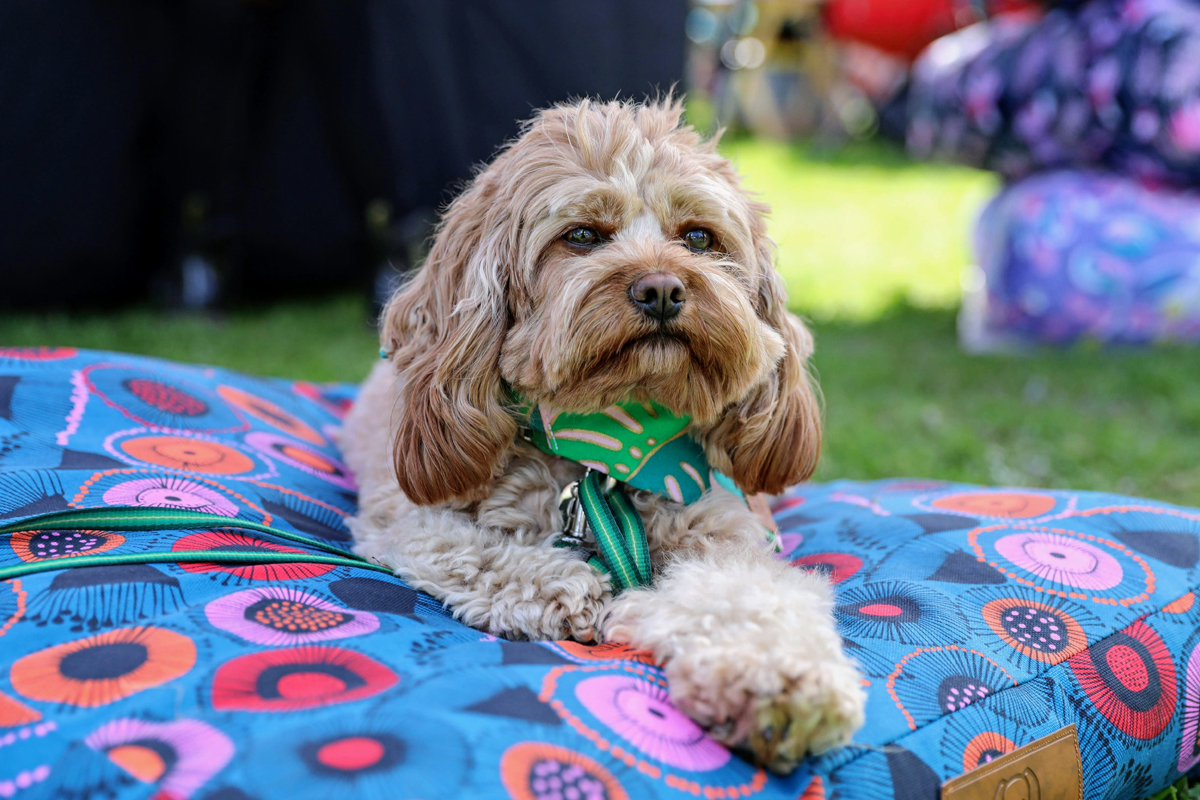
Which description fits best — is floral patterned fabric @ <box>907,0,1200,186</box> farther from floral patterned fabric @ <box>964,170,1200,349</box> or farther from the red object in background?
the red object in background

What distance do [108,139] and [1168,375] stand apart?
6518 millimetres

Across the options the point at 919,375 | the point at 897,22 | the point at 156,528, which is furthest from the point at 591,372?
the point at 897,22

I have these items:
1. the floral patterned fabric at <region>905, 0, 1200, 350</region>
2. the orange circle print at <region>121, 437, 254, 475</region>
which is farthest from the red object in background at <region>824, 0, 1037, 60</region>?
the orange circle print at <region>121, 437, 254, 475</region>

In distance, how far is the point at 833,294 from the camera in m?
8.27

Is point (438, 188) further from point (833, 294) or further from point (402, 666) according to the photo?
point (402, 666)

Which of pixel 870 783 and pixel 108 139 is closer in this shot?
pixel 870 783

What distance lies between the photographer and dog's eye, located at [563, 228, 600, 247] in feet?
8.28

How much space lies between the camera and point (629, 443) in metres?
2.51

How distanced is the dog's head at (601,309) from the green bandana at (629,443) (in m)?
0.09

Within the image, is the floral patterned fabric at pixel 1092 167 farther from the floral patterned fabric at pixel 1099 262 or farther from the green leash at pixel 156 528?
the green leash at pixel 156 528

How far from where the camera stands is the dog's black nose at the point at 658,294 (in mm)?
2270

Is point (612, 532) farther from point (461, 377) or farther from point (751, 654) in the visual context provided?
point (751, 654)

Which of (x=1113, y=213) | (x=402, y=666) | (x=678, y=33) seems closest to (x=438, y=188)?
(x=678, y=33)

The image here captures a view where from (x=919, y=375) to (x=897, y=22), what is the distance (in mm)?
8314
